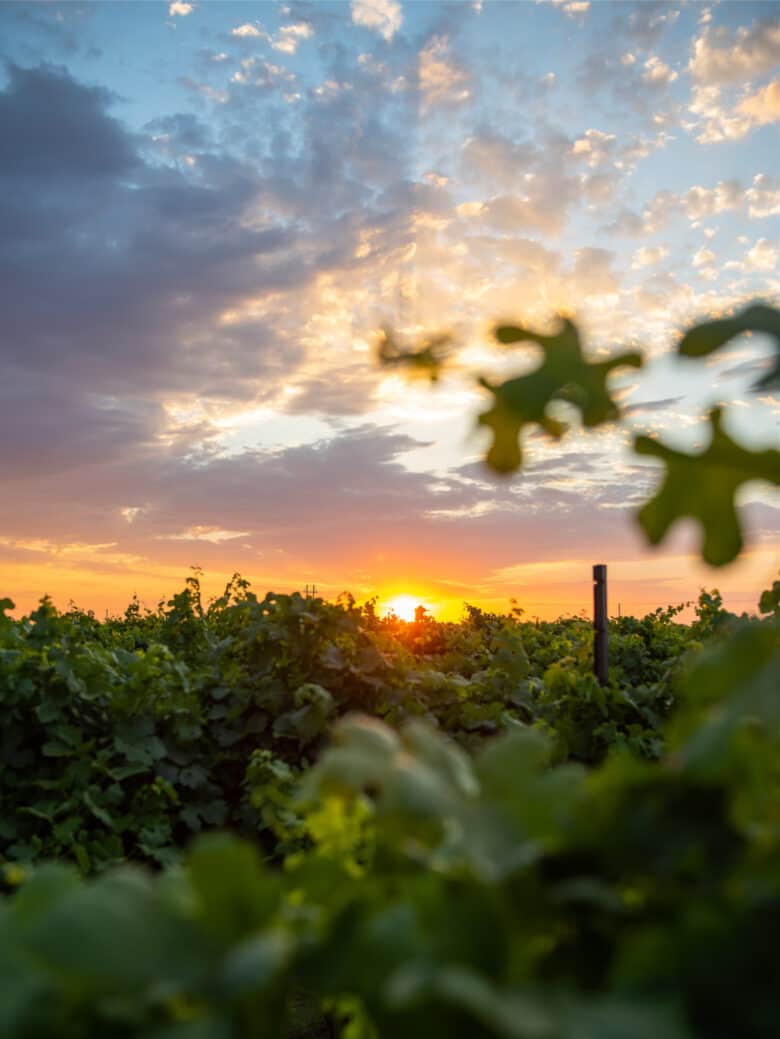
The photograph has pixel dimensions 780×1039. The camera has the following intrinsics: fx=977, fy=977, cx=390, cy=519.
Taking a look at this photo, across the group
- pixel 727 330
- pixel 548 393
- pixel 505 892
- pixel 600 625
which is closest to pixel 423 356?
pixel 548 393

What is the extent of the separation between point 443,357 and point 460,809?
682 millimetres

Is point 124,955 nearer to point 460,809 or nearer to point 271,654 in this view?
point 460,809

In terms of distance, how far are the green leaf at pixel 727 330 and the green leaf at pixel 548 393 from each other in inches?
2.8

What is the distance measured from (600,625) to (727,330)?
6.42 metres

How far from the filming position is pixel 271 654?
→ 648 centimetres

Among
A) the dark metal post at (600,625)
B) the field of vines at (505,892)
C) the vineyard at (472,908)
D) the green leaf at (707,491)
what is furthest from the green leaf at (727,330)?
the dark metal post at (600,625)

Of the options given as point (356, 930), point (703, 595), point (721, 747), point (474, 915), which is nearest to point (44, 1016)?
point (356, 930)

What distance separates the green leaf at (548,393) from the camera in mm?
1215

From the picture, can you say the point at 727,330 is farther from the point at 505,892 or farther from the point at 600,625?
the point at 600,625

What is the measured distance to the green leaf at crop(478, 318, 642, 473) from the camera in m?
1.21

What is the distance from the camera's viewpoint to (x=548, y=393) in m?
1.21

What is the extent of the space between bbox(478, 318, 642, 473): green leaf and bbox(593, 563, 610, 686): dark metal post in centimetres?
619

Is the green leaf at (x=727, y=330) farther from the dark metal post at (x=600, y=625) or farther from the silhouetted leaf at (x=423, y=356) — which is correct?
the dark metal post at (x=600, y=625)

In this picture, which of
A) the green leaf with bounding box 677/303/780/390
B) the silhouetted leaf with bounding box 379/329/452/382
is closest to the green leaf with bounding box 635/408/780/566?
the green leaf with bounding box 677/303/780/390
